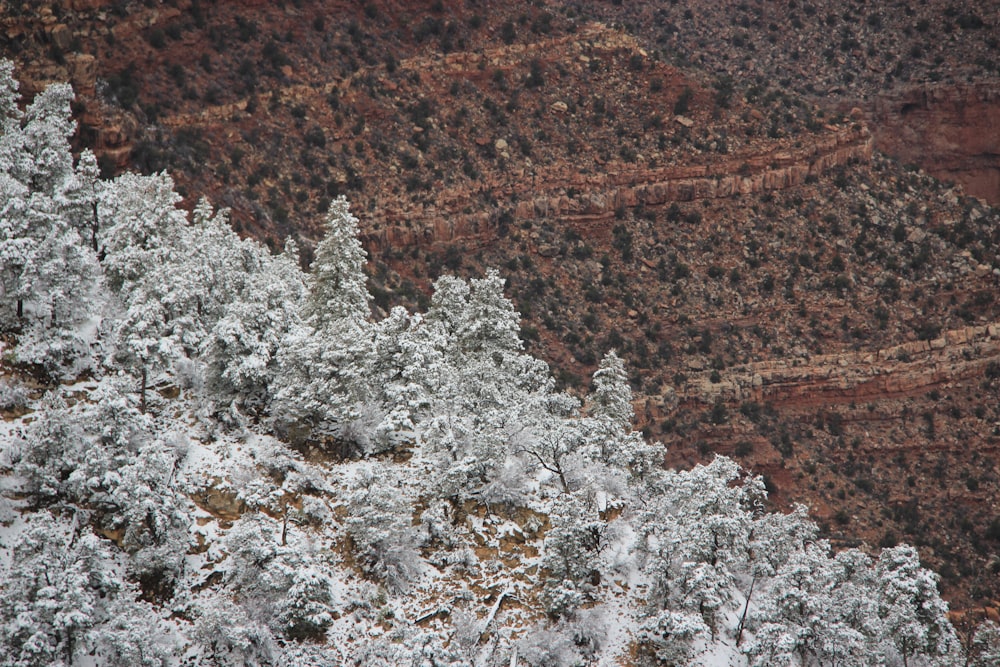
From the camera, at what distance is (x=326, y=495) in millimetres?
32719

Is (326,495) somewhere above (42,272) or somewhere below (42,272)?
below

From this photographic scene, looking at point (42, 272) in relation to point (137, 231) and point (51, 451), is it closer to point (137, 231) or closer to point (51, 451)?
point (137, 231)

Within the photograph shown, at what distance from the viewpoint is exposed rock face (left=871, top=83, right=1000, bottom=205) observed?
9469 cm

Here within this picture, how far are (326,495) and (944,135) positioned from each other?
277 ft

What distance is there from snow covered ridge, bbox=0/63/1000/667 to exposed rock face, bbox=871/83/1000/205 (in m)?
68.4

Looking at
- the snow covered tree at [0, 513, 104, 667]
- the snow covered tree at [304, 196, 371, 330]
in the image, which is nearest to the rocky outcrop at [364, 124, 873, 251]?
the snow covered tree at [304, 196, 371, 330]

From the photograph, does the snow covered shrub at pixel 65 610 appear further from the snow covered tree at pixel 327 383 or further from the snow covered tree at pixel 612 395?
the snow covered tree at pixel 612 395

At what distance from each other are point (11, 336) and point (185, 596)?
1264 centimetres

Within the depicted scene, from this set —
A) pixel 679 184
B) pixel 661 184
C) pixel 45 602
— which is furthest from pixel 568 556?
pixel 679 184

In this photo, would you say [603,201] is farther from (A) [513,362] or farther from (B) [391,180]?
(A) [513,362]

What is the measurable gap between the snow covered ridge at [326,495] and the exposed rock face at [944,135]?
68.4 m

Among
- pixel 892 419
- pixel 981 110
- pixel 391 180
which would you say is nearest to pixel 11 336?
pixel 391 180

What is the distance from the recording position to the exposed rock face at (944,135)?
311 ft

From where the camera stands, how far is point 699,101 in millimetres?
81062
